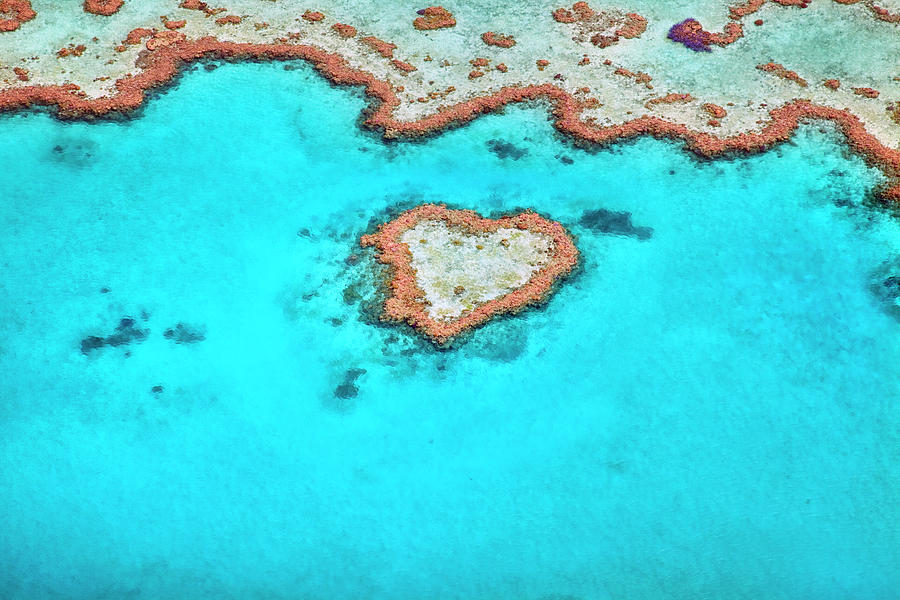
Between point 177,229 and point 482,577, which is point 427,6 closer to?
point 177,229

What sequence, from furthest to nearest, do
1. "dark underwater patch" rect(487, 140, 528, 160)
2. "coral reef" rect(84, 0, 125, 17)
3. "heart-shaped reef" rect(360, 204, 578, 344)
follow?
"coral reef" rect(84, 0, 125, 17), "dark underwater patch" rect(487, 140, 528, 160), "heart-shaped reef" rect(360, 204, 578, 344)

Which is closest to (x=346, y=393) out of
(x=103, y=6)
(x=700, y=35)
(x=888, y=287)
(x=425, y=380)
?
(x=425, y=380)

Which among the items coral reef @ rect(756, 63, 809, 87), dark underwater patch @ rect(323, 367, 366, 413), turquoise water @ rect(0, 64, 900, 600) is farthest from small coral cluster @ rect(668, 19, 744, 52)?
dark underwater patch @ rect(323, 367, 366, 413)

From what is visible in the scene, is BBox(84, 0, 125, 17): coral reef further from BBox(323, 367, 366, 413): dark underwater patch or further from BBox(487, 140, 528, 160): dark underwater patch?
BBox(323, 367, 366, 413): dark underwater patch

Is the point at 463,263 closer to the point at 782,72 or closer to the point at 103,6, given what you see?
the point at 782,72

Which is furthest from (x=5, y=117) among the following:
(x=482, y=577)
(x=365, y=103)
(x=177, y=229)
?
(x=482, y=577)

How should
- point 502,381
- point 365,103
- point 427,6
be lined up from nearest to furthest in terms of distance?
1. point 502,381
2. point 365,103
3. point 427,6
